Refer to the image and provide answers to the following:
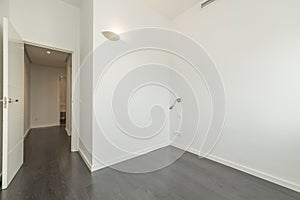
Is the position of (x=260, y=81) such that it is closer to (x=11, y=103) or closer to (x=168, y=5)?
(x=168, y=5)

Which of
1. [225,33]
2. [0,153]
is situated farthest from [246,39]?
[0,153]

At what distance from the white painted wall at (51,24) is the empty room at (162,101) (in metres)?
0.02

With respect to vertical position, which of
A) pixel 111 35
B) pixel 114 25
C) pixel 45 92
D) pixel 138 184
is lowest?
pixel 138 184

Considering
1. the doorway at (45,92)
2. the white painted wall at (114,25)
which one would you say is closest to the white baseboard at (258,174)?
the white painted wall at (114,25)

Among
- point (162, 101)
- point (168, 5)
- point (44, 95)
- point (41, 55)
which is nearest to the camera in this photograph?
point (168, 5)

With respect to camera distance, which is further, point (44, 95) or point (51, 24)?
point (44, 95)

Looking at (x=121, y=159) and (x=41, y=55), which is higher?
(x=41, y=55)

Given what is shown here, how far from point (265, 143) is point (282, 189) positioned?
0.52m

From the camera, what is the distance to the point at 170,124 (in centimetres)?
342

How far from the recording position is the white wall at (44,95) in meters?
5.20

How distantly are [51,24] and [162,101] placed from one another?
2524 mm

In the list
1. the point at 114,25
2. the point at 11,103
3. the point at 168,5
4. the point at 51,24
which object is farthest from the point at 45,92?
the point at 168,5

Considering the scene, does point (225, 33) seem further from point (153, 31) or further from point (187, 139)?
point (187, 139)

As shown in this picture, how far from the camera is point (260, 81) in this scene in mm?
2041
